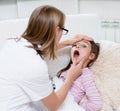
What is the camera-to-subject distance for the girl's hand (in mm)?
1791

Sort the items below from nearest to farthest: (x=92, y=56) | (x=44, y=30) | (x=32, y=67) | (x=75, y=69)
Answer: (x=32, y=67) < (x=44, y=30) < (x=75, y=69) < (x=92, y=56)

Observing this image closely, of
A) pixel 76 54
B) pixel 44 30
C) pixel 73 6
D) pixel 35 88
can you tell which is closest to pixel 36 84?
pixel 35 88

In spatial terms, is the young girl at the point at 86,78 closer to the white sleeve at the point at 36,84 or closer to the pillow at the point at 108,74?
the pillow at the point at 108,74

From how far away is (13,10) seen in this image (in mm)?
2592

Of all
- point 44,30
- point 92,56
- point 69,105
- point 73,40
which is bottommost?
point 69,105

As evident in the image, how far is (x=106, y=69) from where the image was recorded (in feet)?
6.20

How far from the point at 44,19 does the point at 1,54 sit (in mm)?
324

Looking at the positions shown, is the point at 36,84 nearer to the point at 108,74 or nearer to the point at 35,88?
the point at 35,88

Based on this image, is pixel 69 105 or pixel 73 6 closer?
pixel 69 105

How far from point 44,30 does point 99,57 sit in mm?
611

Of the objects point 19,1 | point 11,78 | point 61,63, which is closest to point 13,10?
point 19,1

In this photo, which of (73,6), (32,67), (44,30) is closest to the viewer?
(32,67)

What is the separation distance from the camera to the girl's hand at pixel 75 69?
5.88ft

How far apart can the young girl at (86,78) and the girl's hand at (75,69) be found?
2cm
